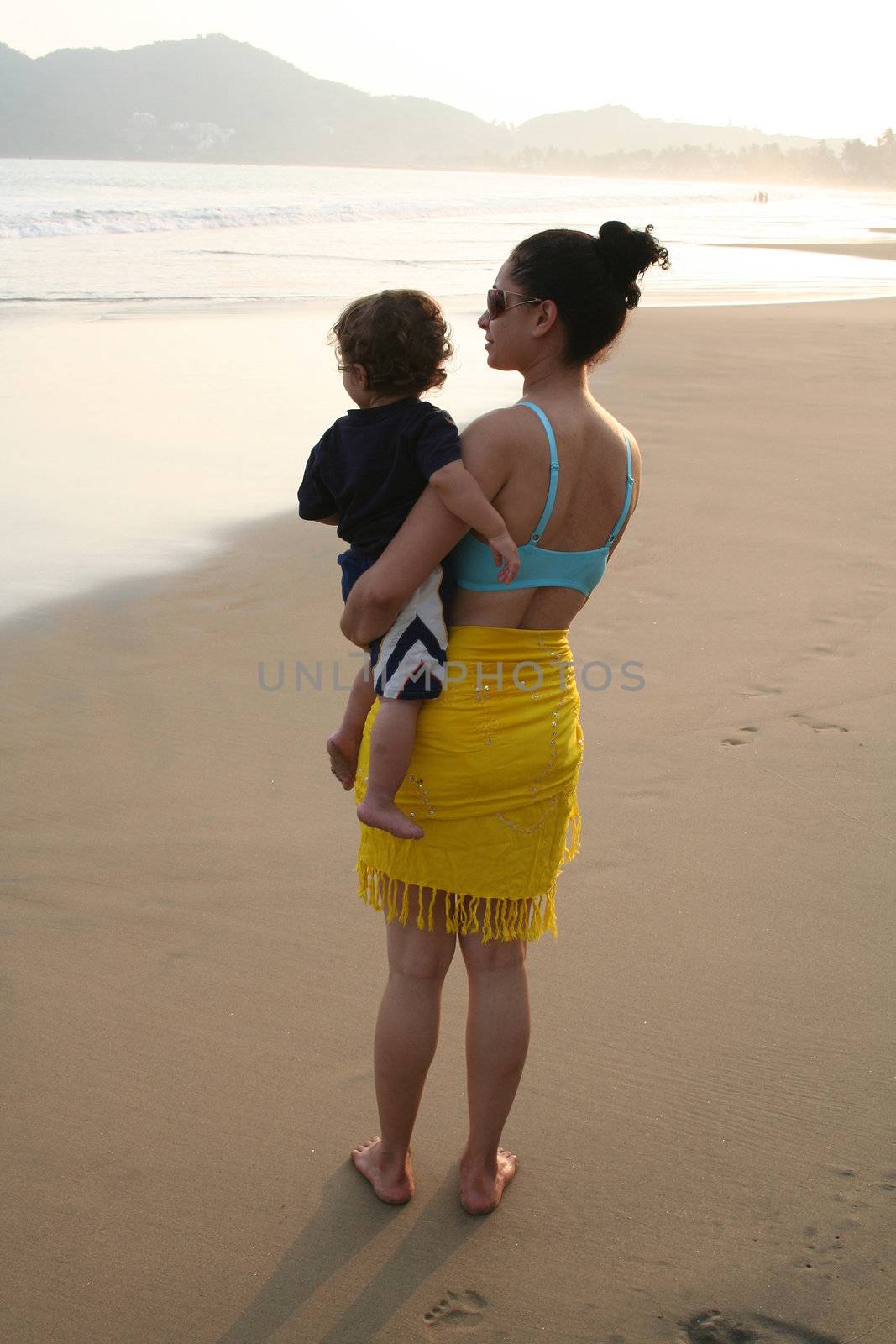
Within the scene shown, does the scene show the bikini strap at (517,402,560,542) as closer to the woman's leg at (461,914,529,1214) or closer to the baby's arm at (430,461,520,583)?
the baby's arm at (430,461,520,583)

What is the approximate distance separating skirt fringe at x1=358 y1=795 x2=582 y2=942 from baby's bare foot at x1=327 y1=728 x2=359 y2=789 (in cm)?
17

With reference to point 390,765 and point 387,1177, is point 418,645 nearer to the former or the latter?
point 390,765

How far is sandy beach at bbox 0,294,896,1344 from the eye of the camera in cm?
193

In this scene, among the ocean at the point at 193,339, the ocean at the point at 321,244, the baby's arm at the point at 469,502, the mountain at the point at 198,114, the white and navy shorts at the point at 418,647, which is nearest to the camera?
the baby's arm at the point at 469,502

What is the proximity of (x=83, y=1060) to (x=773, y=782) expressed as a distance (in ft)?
6.85

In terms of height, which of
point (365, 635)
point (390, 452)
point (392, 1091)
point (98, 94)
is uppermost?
point (98, 94)

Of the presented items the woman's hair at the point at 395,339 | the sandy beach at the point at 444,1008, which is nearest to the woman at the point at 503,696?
the woman's hair at the point at 395,339

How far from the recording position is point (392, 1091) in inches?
81.4

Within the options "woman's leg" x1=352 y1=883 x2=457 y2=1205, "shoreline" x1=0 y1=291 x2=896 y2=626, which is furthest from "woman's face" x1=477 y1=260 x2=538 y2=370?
"shoreline" x1=0 y1=291 x2=896 y2=626

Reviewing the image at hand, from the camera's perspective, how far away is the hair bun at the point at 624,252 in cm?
175

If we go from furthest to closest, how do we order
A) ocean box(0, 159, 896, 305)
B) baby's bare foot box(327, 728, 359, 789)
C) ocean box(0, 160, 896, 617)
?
ocean box(0, 159, 896, 305) → ocean box(0, 160, 896, 617) → baby's bare foot box(327, 728, 359, 789)

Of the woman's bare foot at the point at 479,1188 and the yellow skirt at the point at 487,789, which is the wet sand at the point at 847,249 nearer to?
the yellow skirt at the point at 487,789

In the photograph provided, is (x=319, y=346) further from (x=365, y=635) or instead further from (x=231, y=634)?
(x=365, y=635)

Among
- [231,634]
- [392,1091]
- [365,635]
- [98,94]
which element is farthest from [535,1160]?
[98,94]
